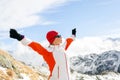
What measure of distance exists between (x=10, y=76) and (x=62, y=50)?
1776 cm

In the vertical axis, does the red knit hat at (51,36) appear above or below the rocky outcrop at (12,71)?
above

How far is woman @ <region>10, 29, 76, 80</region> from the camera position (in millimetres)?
8508

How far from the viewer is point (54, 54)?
8.67m

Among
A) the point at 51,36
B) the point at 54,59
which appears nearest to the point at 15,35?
the point at 51,36

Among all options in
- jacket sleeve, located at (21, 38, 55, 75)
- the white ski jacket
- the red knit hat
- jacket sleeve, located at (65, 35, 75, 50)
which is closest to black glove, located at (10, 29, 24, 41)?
the white ski jacket

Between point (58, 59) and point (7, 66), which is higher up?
point (58, 59)

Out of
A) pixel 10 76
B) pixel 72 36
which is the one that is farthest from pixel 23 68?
pixel 72 36

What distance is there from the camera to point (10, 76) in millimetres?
26016

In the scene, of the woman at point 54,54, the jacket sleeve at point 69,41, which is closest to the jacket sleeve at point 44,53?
the woman at point 54,54

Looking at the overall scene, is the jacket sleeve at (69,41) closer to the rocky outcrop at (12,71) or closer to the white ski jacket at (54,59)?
the white ski jacket at (54,59)

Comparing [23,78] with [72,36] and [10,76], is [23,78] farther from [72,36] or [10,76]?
[72,36]

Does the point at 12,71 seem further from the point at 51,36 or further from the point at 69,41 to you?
the point at 51,36

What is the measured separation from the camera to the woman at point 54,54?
27.9 feet

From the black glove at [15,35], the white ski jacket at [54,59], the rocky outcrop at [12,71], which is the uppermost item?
the black glove at [15,35]
